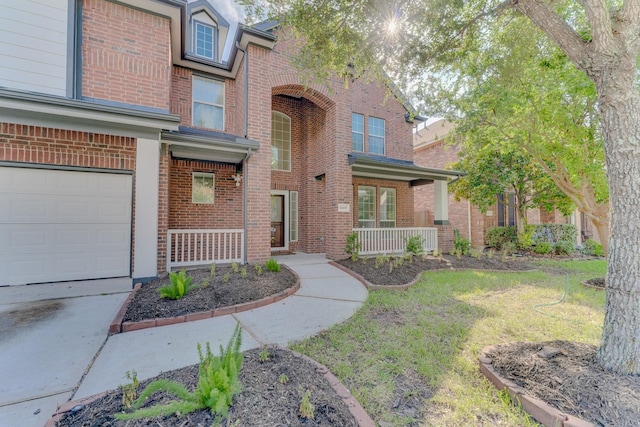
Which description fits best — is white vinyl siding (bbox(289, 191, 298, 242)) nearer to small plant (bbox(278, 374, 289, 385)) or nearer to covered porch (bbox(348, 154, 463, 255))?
covered porch (bbox(348, 154, 463, 255))

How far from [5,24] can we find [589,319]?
38.6 feet

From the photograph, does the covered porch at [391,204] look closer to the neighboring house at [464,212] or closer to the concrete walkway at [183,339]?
the neighboring house at [464,212]

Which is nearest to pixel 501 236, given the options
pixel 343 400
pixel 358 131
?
pixel 358 131

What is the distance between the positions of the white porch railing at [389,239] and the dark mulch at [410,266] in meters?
1.11

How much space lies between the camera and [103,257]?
5773mm

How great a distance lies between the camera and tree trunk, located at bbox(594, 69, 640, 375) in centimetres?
243

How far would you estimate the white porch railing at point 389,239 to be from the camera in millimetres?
9422

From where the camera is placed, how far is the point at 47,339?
11.1ft

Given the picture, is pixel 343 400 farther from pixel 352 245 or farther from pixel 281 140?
pixel 281 140

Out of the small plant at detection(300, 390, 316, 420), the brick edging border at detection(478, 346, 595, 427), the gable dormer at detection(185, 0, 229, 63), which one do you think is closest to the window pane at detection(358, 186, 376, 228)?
the gable dormer at detection(185, 0, 229, 63)

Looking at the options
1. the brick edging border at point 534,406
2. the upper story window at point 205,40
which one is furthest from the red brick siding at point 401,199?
the brick edging border at point 534,406

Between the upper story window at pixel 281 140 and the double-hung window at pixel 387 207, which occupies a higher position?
the upper story window at pixel 281 140

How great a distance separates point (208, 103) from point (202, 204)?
11.3 feet

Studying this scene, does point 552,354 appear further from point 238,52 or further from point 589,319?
point 238,52
